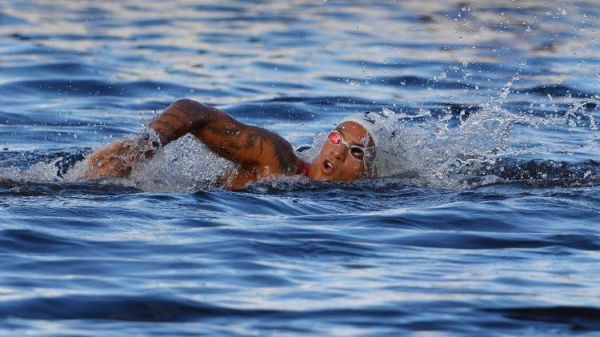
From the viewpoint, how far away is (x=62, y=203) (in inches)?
336

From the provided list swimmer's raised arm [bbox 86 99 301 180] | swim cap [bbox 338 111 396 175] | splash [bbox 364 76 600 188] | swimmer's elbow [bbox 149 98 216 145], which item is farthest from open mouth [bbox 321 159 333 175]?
swimmer's elbow [bbox 149 98 216 145]

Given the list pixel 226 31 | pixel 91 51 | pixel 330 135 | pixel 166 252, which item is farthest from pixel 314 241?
pixel 226 31

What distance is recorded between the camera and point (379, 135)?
10039 millimetres

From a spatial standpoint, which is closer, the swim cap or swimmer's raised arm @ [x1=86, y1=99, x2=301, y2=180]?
swimmer's raised arm @ [x1=86, y1=99, x2=301, y2=180]

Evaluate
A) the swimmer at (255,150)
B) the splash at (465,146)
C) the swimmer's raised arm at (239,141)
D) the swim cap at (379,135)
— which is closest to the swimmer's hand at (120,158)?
the swimmer at (255,150)

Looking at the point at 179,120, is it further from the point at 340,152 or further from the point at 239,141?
the point at 340,152

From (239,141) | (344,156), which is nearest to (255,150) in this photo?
(239,141)

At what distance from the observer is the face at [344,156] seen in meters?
9.80

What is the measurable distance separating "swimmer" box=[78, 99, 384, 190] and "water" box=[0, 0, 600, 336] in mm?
184

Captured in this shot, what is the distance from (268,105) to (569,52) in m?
5.82

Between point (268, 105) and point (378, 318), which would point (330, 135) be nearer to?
point (378, 318)

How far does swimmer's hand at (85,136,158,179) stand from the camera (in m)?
9.27

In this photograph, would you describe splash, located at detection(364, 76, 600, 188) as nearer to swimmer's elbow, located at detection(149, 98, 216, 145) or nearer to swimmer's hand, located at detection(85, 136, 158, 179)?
swimmer's elbow, located at detection(149, 98, 216, 145)

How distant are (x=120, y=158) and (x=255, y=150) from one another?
993 millimetres
